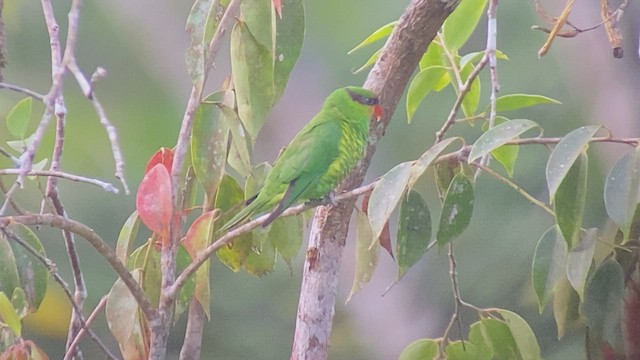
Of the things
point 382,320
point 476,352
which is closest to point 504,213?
point 382,320

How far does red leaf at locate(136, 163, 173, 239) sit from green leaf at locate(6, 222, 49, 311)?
0.23 metres

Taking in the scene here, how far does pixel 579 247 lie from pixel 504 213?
1.86ft

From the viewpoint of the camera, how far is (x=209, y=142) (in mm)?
964

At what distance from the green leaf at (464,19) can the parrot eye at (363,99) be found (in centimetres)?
17

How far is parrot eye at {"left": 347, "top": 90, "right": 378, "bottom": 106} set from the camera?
1032mm

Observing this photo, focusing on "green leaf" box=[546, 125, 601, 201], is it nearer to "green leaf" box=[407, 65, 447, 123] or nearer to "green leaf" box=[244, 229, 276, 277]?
"green leaf" box=[407, 65, 447, 123]

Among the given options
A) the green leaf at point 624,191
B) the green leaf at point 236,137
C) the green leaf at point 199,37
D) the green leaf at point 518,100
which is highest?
the green leaf at point 199,37

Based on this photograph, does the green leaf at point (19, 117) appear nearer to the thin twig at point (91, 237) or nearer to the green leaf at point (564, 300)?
the thin twig at point (91, 237)

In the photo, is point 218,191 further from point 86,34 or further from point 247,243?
point 86,34

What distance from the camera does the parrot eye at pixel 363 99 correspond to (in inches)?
40.6

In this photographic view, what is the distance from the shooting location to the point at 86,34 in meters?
1.45

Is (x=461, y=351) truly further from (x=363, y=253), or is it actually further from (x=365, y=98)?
(x=365, y=98)

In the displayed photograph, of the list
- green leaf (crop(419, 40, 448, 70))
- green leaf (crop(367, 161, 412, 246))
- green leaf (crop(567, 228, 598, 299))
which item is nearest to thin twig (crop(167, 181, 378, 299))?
green leaf (crop(367, 161, 412, 246))

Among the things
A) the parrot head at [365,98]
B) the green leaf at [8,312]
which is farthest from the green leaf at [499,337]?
the green leaf at [8,312]
